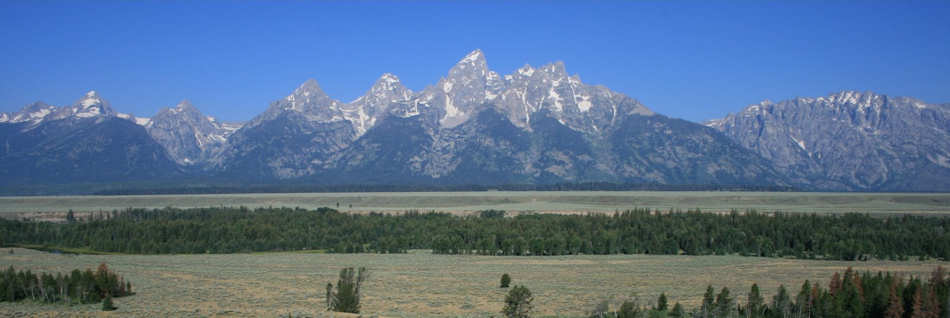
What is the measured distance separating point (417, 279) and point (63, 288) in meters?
27.4

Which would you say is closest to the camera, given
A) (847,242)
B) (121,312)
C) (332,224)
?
(121,312)

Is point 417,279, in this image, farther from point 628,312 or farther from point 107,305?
point 628,312

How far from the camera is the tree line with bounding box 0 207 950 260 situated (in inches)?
3907

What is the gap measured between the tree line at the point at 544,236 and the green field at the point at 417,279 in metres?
7.97

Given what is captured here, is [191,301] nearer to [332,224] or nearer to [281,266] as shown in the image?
[281,266]

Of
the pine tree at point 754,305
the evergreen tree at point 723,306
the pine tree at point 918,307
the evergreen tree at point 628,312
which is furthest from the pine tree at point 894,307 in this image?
the evergreen tree at point 628,312

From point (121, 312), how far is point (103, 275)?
24.7ft

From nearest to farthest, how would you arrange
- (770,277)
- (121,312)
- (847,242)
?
(121,312) < (770,277) < (847,242)

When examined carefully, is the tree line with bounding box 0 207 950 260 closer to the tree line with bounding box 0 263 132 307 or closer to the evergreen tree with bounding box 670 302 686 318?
the tree line with bounding box 0 263 132 307

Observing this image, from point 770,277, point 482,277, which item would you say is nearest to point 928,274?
point 770,277

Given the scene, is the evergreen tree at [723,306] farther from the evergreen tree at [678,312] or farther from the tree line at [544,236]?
the tree line at [544,236]

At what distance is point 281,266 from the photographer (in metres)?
81.7

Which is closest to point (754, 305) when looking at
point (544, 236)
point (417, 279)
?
point (417, 279)

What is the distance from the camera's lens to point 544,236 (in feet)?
362
